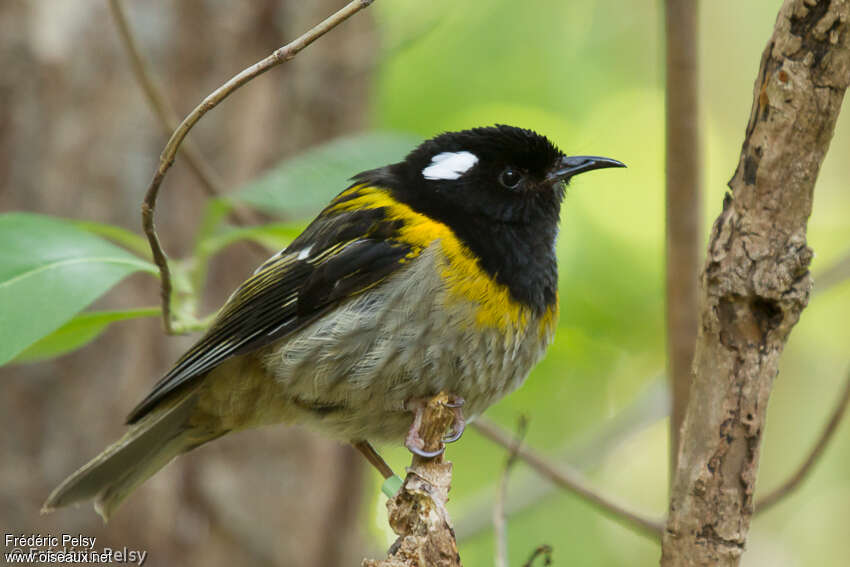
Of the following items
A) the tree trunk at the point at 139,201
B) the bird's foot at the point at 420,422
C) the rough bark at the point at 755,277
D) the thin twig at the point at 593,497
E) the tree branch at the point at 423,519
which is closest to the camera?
the rough bark at the point at 755,277

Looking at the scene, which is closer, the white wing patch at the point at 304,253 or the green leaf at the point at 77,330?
the green leaf at the point at 77,330

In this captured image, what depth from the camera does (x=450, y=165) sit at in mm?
3801

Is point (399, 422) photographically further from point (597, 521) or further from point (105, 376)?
point (597, 521)

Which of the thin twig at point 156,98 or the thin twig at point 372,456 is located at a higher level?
the thin twig at point 156,98

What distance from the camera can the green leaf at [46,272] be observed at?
269cm

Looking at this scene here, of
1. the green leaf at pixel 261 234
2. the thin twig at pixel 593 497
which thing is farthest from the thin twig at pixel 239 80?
the thin twig at pixel 593 497

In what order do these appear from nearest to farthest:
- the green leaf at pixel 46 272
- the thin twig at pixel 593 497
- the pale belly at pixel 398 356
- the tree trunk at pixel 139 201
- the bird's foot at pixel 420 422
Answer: the green leaf at pixel 46 272
the bird's foot at pixel 420 422
the pale belly at pixel 398 356
the thin twig at pixel 593 497
the tree trunk at pixel 139 201

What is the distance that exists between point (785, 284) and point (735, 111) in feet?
26.8

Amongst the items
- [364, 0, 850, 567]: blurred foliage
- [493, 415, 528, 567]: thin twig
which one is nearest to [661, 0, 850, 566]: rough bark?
[493, 415, 528, 567]: thin twig

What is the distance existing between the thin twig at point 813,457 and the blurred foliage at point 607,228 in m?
1.83

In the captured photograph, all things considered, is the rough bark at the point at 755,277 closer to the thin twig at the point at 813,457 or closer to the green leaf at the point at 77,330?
the thin twig at the point at 813,457

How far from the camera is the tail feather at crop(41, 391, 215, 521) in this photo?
378 centimetres

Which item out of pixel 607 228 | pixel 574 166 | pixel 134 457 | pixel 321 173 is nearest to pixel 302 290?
pixel 321 173

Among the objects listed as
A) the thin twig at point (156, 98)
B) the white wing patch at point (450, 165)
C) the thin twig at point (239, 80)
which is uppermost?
the thin twig at point (156, 98)
